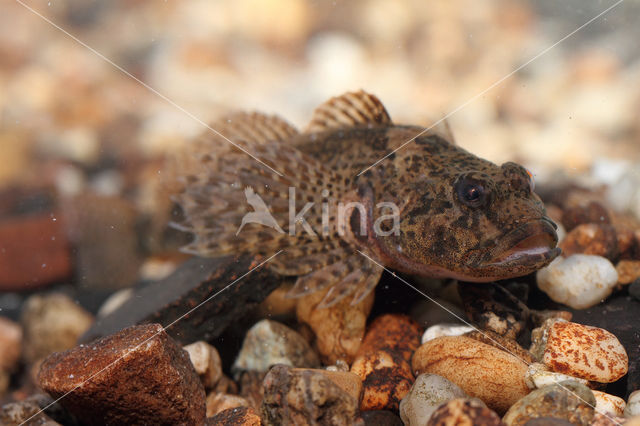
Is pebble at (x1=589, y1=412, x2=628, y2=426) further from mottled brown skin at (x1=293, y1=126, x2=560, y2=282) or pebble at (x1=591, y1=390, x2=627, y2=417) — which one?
mottled brown skin at (x1=293, y1=126, x2=560, y2=282)

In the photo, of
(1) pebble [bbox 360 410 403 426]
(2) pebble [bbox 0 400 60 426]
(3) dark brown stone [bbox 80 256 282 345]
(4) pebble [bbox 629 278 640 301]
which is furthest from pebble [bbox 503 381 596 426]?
(2) pebble [bbox 0 400 60 426]

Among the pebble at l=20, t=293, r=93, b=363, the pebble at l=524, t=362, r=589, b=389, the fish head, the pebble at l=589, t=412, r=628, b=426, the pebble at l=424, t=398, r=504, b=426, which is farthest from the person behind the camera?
the pebble at l=20, t=293, r=93, b=363

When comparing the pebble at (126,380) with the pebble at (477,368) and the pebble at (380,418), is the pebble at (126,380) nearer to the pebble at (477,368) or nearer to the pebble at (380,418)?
the pebble at (380,418)

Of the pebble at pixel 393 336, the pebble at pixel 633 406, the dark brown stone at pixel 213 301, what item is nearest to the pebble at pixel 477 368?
the pebble at pixel 393 336

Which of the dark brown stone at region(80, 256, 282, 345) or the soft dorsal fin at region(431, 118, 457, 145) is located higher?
the soft dorsal fin at region(431, 118, 457, 145)

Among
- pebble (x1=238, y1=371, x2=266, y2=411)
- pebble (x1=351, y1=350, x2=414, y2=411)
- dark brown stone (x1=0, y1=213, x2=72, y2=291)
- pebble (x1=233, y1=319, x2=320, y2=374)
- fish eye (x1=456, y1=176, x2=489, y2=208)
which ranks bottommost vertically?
dark brown stone (x1=0, y1=213, x2=72, y2=291)

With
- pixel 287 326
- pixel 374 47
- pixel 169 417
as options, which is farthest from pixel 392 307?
pixel 374 47

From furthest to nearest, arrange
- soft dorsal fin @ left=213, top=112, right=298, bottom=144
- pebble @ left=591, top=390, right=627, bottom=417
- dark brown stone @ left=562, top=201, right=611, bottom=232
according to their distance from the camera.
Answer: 1. soft dorsal fin @ left=213, top=112, right=298, bottom=144
2. dark brown stone @ left=562, top=201, right=611, bottom=232
3. pebble @ left=591, top=390, right=627, bottom=417
